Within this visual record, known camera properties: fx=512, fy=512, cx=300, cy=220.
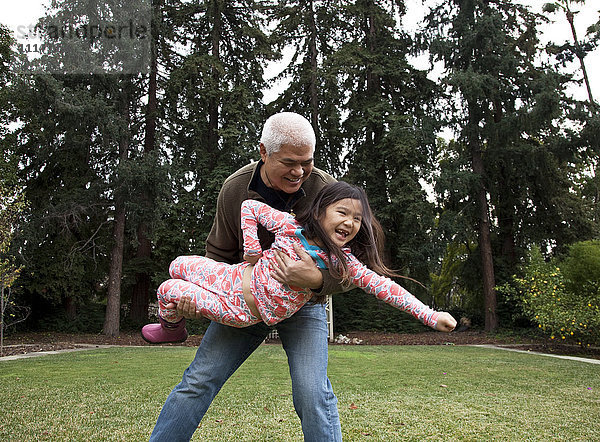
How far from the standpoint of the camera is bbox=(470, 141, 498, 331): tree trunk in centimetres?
1784

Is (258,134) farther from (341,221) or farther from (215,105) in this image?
(341,221)

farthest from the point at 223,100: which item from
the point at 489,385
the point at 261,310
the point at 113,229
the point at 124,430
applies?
the point at 261,310

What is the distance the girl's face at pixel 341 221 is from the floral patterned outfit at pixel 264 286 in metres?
0.07

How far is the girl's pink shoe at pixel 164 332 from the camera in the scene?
8.25ft

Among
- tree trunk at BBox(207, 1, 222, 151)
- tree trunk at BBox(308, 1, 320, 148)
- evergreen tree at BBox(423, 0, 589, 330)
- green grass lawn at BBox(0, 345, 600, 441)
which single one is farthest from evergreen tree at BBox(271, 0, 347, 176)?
green grass lawn at BBox(0, 345, 600, 441)

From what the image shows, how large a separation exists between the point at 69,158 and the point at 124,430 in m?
15.9

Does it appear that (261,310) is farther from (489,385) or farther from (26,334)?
(26,334)

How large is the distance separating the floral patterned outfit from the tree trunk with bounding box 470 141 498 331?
16.7m

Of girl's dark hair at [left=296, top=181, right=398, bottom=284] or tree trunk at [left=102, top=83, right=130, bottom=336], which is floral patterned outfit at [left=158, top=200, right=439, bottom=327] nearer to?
girl's dark hair at [left=296, top=181, right=398, bottom=284]

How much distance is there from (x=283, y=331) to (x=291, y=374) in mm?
202

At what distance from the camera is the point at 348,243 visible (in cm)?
235

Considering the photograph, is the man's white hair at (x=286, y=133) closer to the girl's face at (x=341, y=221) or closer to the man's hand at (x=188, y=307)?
the girl's face at (x=341, y=221)

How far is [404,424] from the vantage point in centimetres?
396

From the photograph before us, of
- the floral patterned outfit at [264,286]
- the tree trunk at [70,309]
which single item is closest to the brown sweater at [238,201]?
the floral patterned outfit at [264,286]
